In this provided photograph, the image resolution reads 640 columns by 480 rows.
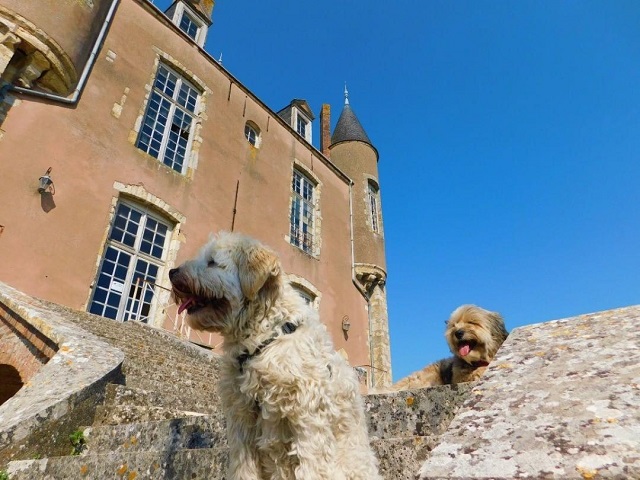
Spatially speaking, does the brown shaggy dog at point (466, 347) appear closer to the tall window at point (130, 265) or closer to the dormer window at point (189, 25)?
the tall window at point (130, 265)

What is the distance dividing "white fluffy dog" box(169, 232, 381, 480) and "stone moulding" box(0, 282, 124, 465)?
1.49 m

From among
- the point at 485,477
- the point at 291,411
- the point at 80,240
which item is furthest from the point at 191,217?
the point at 485,477

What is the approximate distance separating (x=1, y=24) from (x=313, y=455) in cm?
947

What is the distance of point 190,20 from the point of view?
13508 mm

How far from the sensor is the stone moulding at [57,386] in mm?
2682

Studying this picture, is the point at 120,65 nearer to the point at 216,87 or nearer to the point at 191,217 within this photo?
the point at 216,87

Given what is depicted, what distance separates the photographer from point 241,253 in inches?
101

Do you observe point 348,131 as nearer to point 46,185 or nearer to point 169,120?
point 169,120

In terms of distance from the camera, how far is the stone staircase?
7.34 ft

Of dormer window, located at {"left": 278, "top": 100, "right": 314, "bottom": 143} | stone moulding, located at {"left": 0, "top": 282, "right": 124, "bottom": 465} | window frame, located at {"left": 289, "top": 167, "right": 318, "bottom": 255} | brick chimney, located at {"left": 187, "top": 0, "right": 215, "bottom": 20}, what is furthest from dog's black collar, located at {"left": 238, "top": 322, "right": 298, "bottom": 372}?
dormer window, located at {"left": 278, "top": 100, "right": 314, "bottom": 143}

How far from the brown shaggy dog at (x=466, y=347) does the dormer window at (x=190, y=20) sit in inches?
518

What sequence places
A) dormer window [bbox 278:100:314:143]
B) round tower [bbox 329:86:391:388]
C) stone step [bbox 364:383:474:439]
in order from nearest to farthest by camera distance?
stone step [bbox 364:383:474:439] < round tower [bbox 329:86:391:388] < dormer window [bbox 278:100:314:143]

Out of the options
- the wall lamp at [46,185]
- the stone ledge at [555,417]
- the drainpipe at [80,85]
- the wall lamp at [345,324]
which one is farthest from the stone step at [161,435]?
the wall lamp at [345,324]

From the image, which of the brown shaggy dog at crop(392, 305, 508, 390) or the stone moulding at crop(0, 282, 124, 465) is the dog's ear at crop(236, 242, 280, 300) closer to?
the stone moulding at crop(0, 282, 124, 465)
